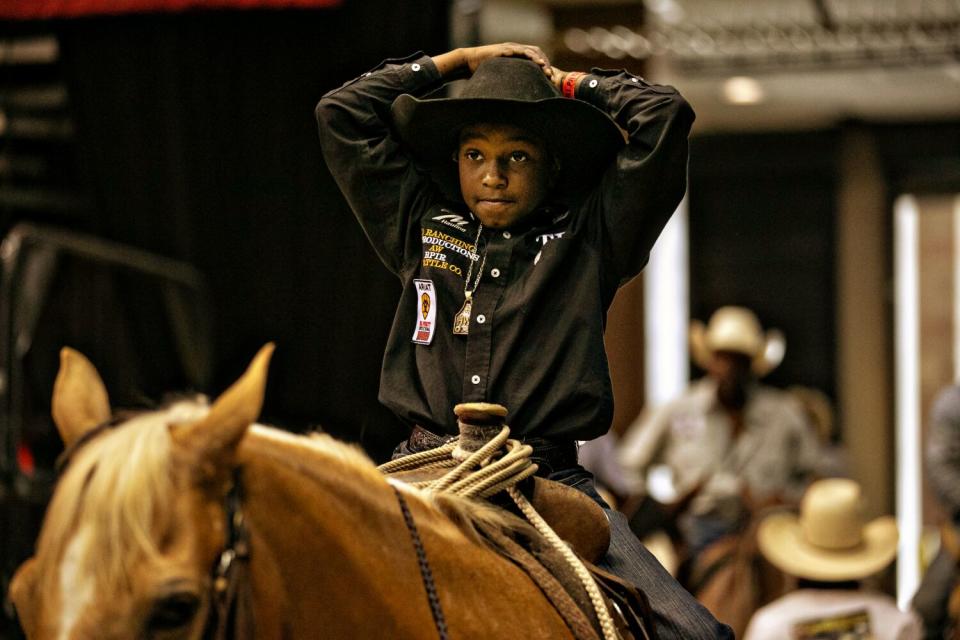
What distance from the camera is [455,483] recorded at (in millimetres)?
2570

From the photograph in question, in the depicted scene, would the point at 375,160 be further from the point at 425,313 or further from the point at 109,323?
the point at 109,323

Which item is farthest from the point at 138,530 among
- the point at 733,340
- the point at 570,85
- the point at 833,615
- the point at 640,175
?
the point at 733,340

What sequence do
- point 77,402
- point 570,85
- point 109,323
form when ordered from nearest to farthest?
point 77,402 < point 570,85 < point 109,323

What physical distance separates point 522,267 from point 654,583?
0.65 meters

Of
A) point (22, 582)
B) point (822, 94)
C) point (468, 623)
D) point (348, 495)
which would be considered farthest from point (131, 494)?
point (822, 94)

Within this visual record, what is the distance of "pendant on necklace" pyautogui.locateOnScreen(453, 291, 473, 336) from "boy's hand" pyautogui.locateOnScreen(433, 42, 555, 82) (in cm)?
52

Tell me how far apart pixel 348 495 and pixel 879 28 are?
8550 millimetres

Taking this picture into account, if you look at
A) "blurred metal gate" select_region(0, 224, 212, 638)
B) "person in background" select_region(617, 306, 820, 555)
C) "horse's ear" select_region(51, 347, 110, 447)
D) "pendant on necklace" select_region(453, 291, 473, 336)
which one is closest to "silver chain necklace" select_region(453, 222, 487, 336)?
"pendant on necklace" select_region(453, 291, 473, 336)

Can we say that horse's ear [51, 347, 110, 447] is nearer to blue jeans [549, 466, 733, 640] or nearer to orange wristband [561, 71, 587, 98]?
blue jeans [549, 466, 733, 640]

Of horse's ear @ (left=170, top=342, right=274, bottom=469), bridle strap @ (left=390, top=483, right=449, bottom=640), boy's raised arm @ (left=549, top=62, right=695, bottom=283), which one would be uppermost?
boy's raised arm @ (left=549, top=62, right=695, bottom=283)

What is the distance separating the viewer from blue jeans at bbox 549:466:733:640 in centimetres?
271

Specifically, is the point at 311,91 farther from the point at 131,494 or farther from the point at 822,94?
the point at 822,94

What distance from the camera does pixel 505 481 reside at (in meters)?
2.58

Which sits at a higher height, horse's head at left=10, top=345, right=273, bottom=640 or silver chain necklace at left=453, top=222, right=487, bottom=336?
silver chain necklace at left=453, top=222, right=487, bottom=336
